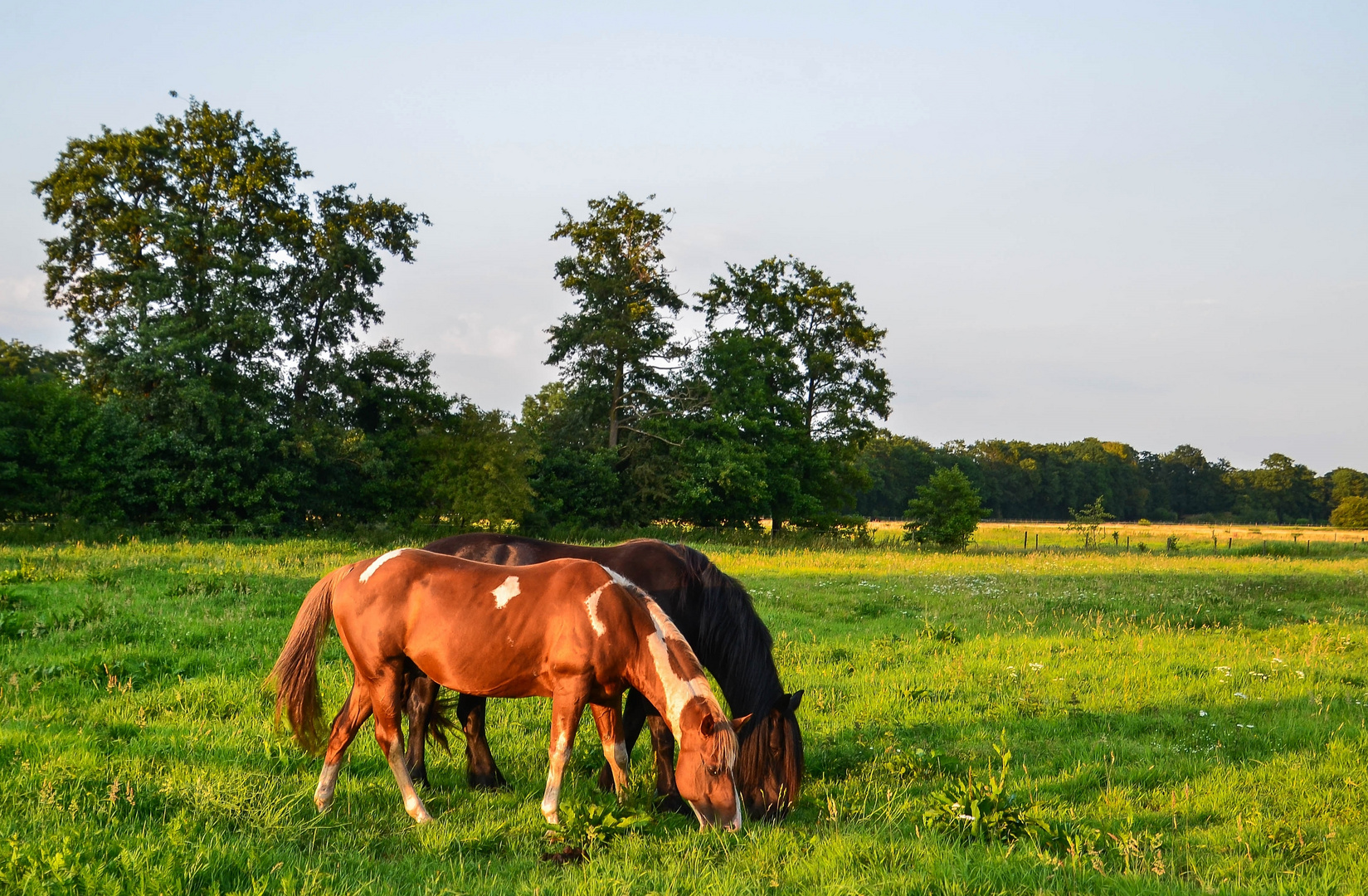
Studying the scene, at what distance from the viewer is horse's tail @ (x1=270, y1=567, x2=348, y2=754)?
16.7 feet

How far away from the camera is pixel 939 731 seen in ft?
21.7

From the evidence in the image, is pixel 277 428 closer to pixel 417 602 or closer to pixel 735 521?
pixel 735 521

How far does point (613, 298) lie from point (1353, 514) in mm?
84901

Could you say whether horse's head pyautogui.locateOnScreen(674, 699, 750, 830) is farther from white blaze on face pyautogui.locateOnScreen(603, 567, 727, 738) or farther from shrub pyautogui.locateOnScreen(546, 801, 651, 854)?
shrub pyautogui.locateOnScreen(546, 801, 651, 854)

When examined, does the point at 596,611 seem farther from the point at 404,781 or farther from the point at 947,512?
the point at 947,512

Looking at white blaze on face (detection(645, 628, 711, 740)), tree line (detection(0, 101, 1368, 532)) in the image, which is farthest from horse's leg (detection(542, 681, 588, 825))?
tree line (detection(0, 101, 1368, 532))

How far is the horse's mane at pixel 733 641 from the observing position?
18.0 ft

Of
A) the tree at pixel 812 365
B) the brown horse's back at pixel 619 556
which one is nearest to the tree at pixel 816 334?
the tree at pixel 812 365

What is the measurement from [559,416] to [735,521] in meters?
9.38

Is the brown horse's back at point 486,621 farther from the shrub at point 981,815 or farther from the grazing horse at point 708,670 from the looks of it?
the shrub at point 981,815

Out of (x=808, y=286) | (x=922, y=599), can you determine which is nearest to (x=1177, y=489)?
(x=808, y=286)

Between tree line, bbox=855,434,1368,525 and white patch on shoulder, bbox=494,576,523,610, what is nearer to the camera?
white patch on shoulder, bbox=494,576,523,610

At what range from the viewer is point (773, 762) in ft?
15.9

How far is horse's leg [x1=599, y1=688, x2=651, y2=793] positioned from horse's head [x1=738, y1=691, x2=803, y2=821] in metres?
0.87
